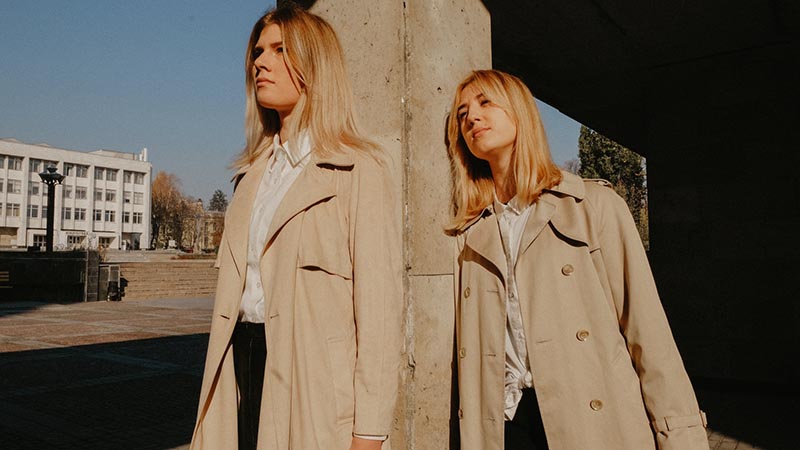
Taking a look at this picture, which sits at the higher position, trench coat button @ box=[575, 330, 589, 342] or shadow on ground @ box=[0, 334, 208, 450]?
trench coat button @ box=[575, 330, 589, 342]

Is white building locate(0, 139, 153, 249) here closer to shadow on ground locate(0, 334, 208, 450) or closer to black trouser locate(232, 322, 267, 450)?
shadow on ground locate(0, 334, 208, 450)

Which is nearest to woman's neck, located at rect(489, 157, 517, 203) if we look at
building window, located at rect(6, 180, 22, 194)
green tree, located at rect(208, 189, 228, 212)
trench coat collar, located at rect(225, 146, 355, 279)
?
trench coat collar, located at rect(225, 146, 355, 279)

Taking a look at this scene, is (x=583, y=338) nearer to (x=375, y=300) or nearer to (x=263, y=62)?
(x=375, y=300)

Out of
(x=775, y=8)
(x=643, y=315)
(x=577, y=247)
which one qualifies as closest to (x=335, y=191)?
(x=577, y=247)

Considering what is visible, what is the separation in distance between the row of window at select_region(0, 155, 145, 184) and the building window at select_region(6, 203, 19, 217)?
17.7 ft

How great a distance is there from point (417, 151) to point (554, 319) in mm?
912

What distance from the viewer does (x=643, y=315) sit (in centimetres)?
179

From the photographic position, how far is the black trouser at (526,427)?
1.85m

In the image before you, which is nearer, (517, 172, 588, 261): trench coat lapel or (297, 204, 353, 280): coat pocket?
(297, 204, 353, 280): coat pocket

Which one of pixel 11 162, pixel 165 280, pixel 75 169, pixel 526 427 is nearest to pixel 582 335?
pixel 526 427

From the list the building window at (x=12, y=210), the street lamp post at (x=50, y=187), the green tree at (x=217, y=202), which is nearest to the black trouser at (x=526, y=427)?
the street lamp post at (x=50, y=187)

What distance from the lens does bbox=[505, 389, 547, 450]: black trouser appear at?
6.07ft

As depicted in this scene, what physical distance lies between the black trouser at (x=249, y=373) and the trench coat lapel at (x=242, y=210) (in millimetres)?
180

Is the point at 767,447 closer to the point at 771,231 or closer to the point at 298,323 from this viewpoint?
the point at 771,231
